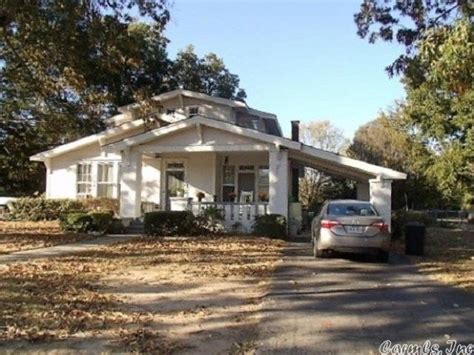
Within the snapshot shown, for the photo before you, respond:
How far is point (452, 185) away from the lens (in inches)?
1580

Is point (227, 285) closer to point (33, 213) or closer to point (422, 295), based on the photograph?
point (422, 295)

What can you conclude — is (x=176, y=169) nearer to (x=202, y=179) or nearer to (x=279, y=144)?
(x=202, y=179)

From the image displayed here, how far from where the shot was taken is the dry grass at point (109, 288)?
260 inches

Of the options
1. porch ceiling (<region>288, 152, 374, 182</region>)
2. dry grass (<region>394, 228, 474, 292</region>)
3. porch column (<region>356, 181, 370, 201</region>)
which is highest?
porch ceiling (<region>288, 152, 374, 182</region>)

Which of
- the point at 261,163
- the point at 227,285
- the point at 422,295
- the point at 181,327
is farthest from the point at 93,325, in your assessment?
the point at 261,163

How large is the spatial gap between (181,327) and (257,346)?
1266mm

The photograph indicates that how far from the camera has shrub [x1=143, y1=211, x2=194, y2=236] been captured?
1959 centimetres

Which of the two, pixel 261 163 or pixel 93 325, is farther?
pixel 261 163

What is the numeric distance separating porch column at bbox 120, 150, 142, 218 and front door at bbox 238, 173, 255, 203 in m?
5.45

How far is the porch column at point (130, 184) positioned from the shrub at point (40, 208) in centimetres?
407

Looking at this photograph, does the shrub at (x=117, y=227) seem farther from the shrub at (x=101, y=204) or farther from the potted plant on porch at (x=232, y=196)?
the potted plant on porch at (x=232, y=196)

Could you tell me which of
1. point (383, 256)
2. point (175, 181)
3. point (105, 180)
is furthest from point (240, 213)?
point (383, 256)

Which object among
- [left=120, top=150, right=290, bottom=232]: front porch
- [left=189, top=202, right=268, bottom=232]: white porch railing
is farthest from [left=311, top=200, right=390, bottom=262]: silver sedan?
[left=120, top=150, right=290, bottom=232]: front porch

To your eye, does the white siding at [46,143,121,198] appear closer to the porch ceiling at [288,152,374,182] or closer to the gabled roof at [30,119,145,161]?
the gabled roof at [30,119,145,161]
